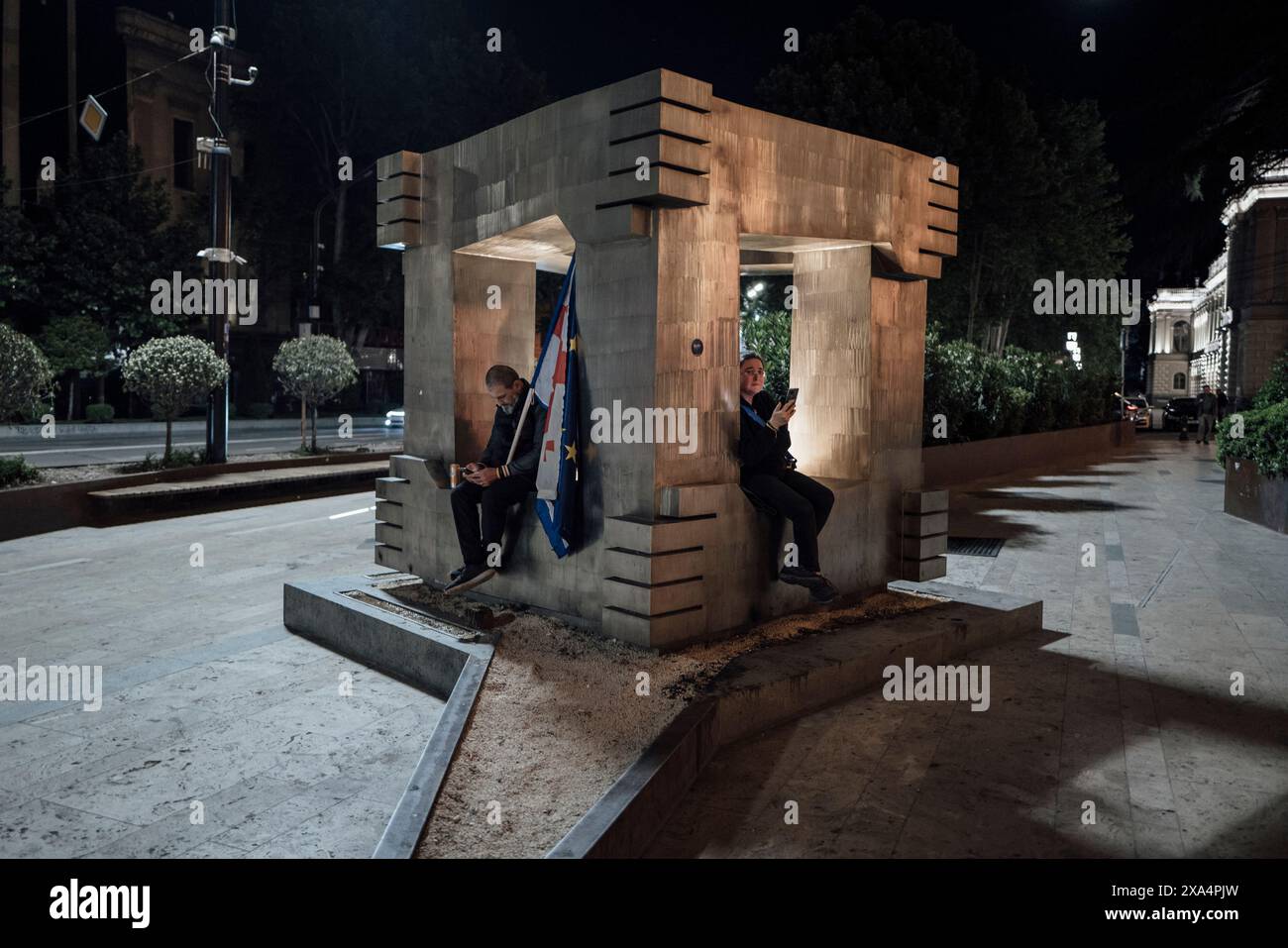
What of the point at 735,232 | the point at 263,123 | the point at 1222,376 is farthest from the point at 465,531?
the point at 1222,376

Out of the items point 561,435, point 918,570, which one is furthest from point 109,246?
point 918,570

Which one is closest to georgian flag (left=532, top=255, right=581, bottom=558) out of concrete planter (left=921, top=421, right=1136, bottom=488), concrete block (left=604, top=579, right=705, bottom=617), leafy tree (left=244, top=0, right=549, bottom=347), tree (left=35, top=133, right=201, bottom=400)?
concrete block (left=604, top=579, right=705, bottom=617)

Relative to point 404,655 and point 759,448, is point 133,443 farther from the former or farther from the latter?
point 759,448

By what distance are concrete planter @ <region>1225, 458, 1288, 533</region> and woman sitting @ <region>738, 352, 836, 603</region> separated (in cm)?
957

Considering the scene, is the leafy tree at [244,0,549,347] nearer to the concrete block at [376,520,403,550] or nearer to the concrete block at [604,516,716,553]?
the concrete block at [376,520,403,550]

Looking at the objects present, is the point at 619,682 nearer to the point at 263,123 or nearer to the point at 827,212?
the point at 827,212

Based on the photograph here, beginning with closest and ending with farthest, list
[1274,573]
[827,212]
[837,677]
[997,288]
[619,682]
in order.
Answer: [619,682], [837,677], [827,212], [1274,573], [997,288]

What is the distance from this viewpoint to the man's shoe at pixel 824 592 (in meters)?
6.82

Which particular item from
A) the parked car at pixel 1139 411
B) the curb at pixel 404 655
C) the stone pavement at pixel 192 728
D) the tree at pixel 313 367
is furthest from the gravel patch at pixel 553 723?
the parked car at pixel 1139 411

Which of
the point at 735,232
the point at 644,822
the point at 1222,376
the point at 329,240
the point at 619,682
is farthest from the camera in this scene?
the point at 1222,376

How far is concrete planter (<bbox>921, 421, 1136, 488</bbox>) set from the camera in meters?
18.9

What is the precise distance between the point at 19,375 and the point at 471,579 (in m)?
9.25

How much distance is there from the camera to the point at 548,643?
646 centimetres

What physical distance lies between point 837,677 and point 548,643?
1.86 metres
